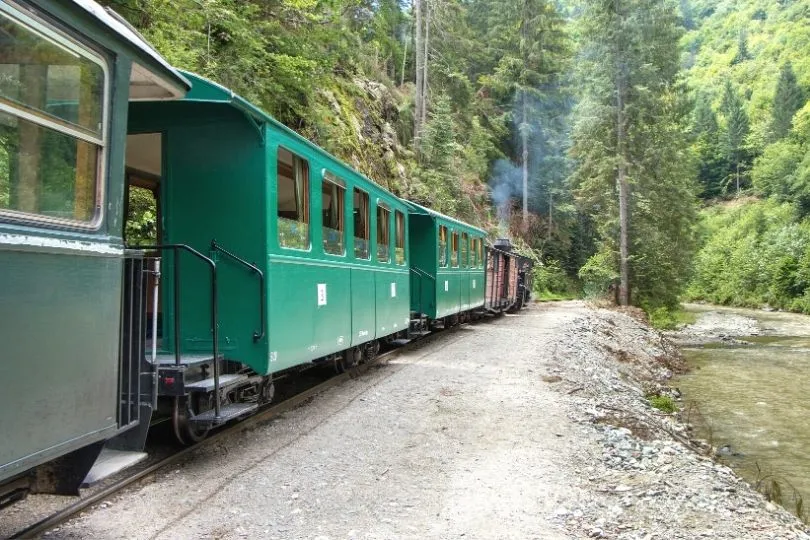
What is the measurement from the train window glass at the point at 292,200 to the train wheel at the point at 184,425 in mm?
1803

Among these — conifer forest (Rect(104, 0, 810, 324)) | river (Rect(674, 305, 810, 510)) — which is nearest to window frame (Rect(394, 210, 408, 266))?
conifer forest (Rect(104, 0, 810, 324))

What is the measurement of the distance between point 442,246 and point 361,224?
6.18m

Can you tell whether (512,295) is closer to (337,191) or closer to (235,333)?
(337,191)

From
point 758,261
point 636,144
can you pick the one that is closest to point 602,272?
point 636,144

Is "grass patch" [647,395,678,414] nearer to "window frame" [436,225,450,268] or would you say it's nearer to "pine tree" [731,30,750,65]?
"window frame" [436,225,450,268]

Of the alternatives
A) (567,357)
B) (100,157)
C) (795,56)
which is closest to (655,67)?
(567,357)

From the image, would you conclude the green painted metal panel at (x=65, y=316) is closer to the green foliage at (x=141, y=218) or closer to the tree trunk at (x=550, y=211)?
the green foliage at (x=141, y=218)

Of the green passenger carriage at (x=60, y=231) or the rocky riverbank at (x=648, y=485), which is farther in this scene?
the rocky riverbank at (x=648, y=485)

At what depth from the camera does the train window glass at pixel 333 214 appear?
777 centimetres

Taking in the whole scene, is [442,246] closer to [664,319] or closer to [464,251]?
[464,251]

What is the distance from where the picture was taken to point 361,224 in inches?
368

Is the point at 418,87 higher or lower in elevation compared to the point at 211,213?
higher

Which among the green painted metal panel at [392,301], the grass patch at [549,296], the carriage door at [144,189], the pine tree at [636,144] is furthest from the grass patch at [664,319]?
the carriage door at [144,189]

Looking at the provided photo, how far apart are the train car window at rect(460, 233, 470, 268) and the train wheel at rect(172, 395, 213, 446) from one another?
1200cm
